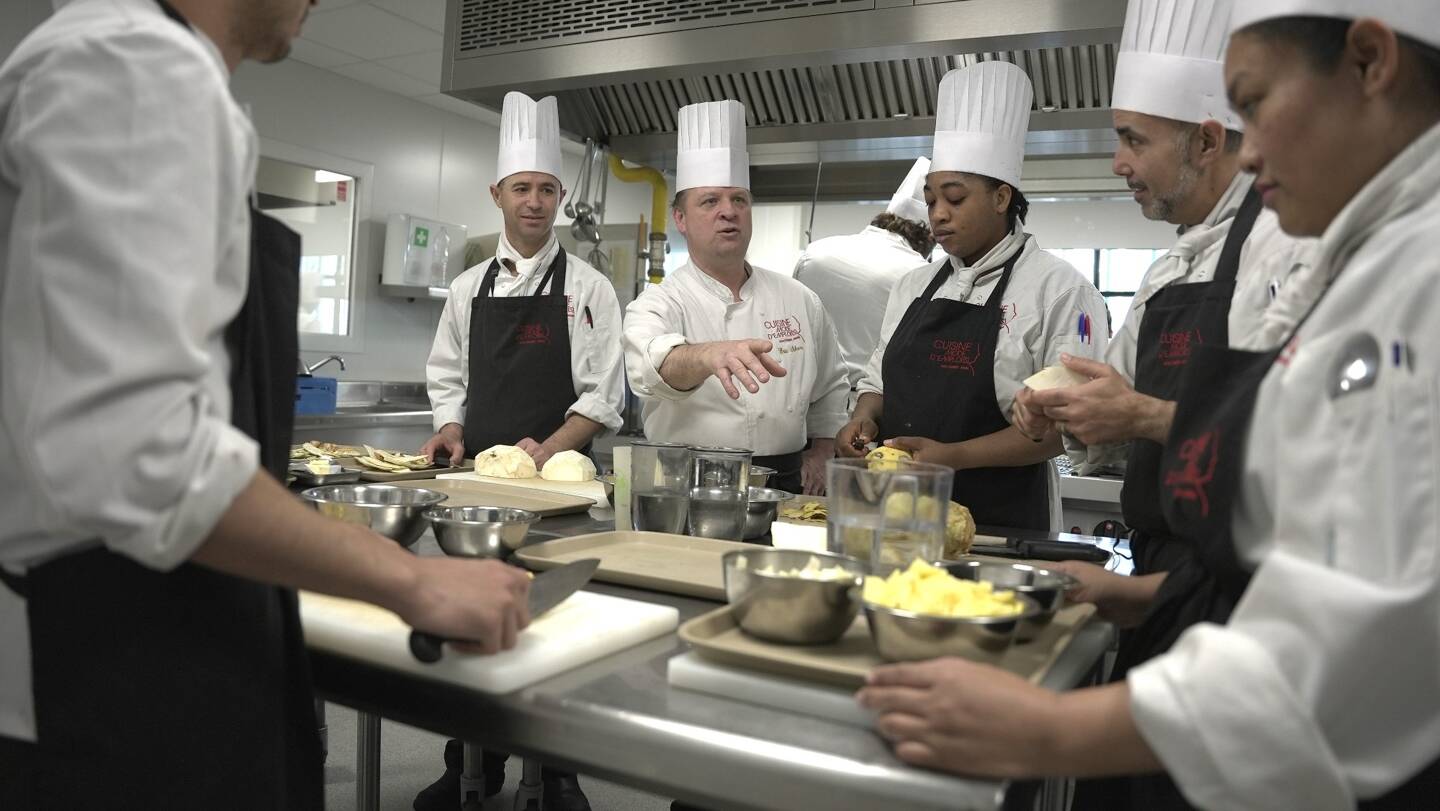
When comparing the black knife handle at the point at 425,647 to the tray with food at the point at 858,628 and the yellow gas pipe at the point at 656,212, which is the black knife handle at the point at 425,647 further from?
the yellow gas pipe at the point at 656,212

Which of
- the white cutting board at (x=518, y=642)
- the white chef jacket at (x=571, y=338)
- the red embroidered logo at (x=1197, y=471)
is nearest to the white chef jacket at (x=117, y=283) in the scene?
the white cutting board at (x=518, y=642)

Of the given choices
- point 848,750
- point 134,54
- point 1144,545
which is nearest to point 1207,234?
point 1144,545

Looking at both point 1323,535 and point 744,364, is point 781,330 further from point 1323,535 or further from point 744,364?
point 1323,535

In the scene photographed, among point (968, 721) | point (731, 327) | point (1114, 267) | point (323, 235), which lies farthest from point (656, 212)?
point (1114, 267)

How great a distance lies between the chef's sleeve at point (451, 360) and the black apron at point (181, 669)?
2.44 m

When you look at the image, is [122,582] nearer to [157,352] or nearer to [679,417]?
[157,352]

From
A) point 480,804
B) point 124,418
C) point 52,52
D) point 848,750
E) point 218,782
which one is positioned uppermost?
point 52,52

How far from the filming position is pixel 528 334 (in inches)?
131

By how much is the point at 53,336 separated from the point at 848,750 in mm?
718

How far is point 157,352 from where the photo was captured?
77cm

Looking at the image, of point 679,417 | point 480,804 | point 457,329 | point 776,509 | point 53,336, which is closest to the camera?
point 53,336

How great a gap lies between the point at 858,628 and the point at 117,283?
0.81 metres

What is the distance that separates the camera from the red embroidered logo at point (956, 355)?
264cm

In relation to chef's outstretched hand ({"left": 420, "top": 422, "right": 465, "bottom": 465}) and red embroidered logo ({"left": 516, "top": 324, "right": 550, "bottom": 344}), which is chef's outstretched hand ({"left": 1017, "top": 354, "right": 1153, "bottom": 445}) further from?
Answer: red embroidered logo ({"left": 516, "top": 324, "right": 550, "bottom": 344})
